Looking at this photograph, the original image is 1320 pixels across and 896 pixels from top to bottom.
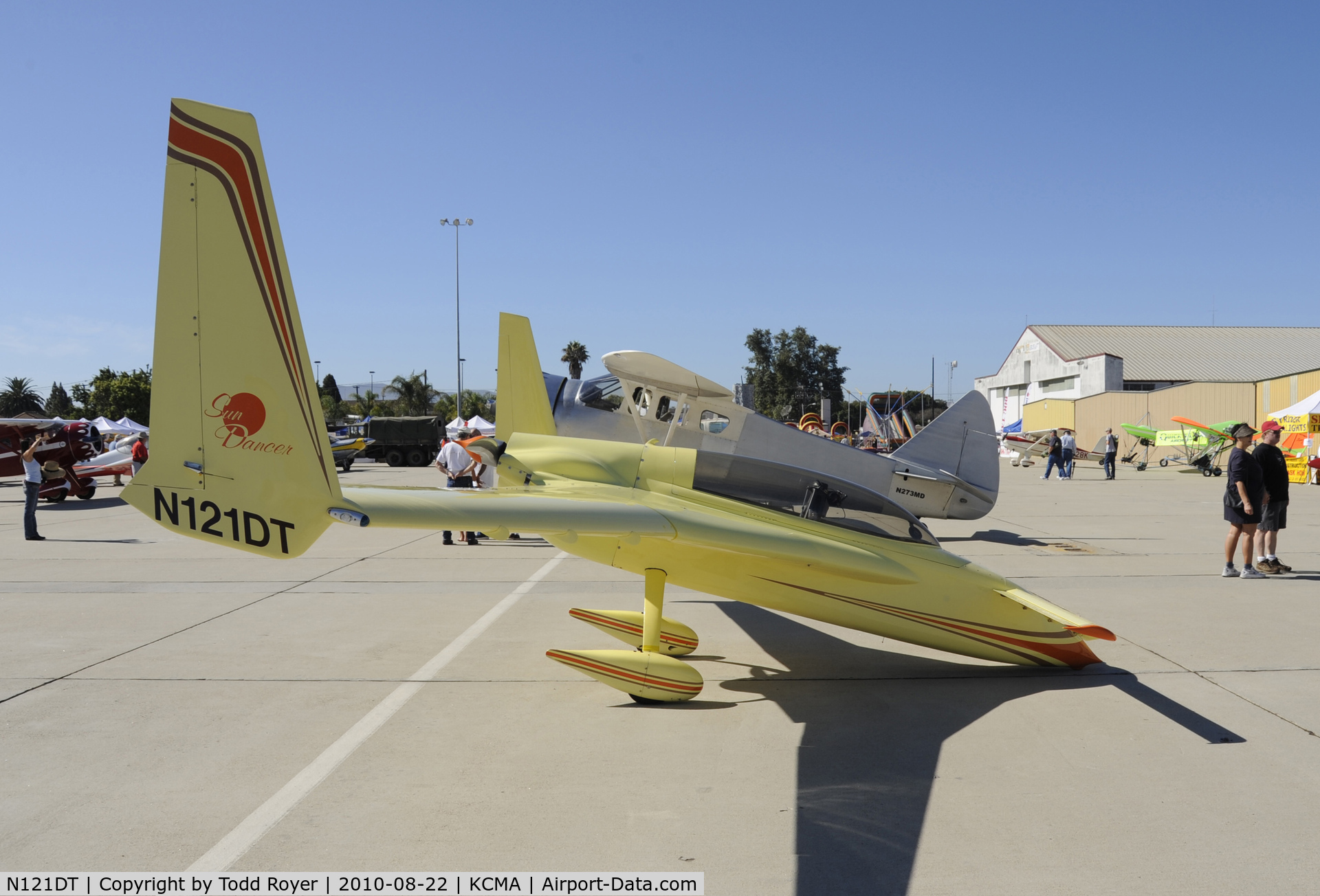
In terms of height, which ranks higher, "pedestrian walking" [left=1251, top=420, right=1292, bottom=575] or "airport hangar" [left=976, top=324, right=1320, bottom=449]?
"airport hangar" [left=976, top=324, right=1320, bottom=449]

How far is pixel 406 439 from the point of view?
41594mm

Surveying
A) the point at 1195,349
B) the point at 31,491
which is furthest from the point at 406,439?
the point at 1195,349

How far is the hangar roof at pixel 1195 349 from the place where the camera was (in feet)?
219

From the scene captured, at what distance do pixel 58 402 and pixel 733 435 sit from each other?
100 meters

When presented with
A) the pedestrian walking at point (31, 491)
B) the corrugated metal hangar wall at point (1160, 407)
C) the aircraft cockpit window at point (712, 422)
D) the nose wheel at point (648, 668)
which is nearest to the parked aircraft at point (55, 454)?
the pedestrian walking at point (31, 491)

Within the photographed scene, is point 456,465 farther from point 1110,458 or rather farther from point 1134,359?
point 1134,359

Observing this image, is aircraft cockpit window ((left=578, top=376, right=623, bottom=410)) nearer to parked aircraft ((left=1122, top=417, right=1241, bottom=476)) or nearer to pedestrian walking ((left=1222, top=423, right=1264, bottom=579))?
pedestrian walking ((left=1222, top=423, right=1264, bottom=579))

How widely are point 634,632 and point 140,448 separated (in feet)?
53.8

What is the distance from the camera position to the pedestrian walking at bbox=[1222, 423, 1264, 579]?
9555 mm

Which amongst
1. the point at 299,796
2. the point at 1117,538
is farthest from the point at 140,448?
the point at 1117,538

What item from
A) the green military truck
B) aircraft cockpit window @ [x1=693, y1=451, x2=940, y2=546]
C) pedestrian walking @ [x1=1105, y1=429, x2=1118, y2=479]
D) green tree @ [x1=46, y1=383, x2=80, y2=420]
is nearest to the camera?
aircraft cockpit window @ [x1=693, y1=451, x2=940, y2=546]

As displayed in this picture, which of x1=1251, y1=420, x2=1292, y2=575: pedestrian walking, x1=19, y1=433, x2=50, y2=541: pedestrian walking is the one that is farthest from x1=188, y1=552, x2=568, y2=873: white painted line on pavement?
x1=19, y1=433, x2=50, y2=541: pedestrian walking

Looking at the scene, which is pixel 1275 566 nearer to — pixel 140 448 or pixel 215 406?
pixel 215 406

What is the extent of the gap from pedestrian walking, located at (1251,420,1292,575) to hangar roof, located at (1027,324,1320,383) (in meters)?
62.0
